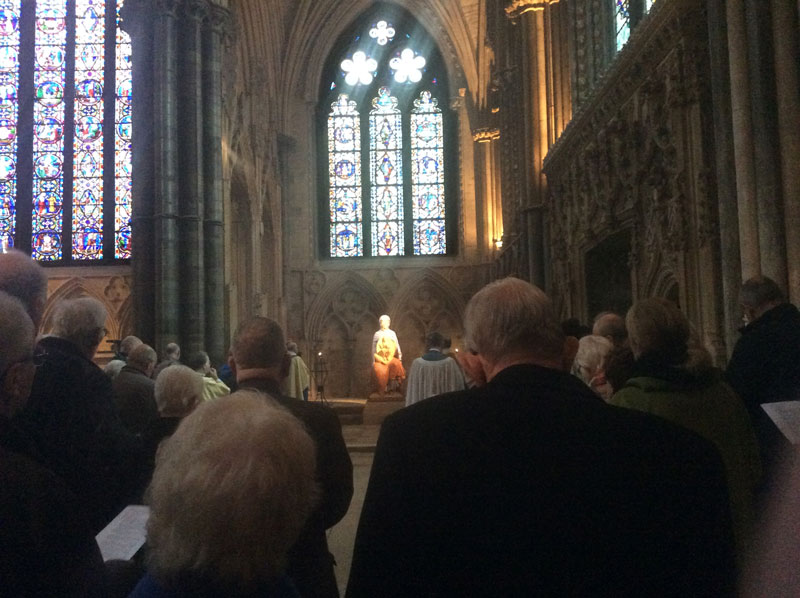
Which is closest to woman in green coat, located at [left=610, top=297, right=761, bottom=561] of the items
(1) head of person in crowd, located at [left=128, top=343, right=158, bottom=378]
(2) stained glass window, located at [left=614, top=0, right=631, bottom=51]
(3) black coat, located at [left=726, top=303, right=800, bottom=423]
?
(3) black coat, located at [left=726, top=303, right=800, bottom=423]

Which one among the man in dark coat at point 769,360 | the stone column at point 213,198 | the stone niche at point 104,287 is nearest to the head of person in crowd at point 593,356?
the man in dark coat at point 769,360

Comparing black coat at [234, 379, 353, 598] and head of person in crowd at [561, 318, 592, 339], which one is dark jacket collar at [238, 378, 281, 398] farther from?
head of person in crowd at [561, 318, 592, 339]

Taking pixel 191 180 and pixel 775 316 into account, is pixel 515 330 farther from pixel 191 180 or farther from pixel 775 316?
pixel 191 180

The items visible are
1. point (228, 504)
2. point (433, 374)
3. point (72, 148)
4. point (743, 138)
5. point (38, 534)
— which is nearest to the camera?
point (228, 504)

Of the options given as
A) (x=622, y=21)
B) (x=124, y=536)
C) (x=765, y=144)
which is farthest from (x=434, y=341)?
(x=124, y=536)

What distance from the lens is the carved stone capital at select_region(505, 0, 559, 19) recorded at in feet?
41.7

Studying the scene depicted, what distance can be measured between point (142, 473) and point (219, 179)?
10313 mm

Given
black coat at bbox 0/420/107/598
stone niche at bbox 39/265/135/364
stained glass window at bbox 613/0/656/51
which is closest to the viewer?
black coat at bbox 0/420/107/598

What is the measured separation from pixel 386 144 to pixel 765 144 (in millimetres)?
18795

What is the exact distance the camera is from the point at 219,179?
12.6 meters

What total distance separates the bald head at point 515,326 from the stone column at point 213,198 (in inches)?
434

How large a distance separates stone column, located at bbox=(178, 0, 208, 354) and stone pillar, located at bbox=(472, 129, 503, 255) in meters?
9.34

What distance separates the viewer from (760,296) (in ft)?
11.8

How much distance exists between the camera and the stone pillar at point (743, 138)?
5160 mm
